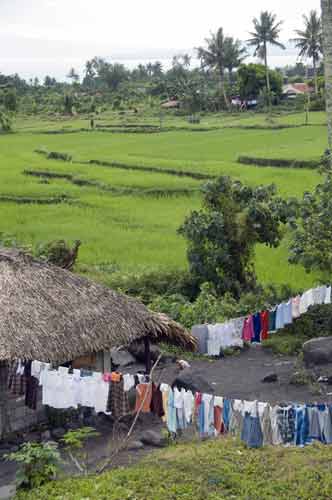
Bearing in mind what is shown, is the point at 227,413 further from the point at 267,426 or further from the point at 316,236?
the point at 316,236

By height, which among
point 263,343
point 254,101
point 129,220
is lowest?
point 263,343

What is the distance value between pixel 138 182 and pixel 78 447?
21.5 m

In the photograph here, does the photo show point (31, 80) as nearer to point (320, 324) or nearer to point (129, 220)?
point (129, 220)

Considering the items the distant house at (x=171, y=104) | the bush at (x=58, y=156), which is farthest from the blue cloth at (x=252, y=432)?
the distant house at (x=171, y=104)

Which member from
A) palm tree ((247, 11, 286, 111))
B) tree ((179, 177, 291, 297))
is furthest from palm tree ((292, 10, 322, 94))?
tree ((179, 177, 291, 297))

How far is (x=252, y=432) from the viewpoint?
32.9ft

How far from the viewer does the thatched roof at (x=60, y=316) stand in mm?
11555

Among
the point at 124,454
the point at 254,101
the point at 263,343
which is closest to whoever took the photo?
the point at 124,454

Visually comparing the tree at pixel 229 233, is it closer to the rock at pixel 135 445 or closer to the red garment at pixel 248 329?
the red garment at pixel 248 329

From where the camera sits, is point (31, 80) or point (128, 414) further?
point (31, 80)

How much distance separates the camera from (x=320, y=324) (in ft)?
57.3

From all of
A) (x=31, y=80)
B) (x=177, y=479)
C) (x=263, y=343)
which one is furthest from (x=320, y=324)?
(x=31, y=80)

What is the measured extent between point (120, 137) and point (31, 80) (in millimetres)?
51209

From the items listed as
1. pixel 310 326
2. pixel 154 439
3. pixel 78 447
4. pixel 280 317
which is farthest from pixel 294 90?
pixel 78 447
